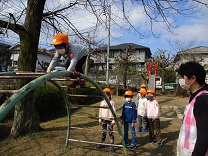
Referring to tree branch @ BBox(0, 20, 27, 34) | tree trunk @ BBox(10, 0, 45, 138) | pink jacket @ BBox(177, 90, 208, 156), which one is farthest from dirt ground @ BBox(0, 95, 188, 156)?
tree branch @ BBox(0, 20, 27, 34)

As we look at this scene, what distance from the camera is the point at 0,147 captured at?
4.45 m

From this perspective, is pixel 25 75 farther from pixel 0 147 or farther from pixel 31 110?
pixel 31 110

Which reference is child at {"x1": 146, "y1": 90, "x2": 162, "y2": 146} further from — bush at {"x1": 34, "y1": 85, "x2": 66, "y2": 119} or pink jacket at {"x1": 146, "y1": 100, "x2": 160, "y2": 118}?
bush at {"x1": 34, "y1": 85, "x2": 66, "y2": 119}

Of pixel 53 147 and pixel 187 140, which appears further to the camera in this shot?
pixel 53 147

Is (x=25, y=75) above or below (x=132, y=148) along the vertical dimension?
above

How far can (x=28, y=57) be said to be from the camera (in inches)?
205

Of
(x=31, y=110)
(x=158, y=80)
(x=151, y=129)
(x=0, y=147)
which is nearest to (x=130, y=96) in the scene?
(x=151, y=129)

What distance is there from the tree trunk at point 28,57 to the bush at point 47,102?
176cm

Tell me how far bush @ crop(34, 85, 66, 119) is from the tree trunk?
1.76 meters

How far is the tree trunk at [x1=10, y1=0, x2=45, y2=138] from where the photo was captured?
5.12 meters

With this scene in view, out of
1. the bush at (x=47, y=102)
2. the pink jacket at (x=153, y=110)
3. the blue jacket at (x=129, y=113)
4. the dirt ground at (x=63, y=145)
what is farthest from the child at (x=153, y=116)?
the bush at (x=47, y=102)

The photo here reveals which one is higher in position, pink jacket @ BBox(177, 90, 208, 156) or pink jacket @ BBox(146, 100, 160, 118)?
pink jacket @ BBox(177, 90, 208, 156)

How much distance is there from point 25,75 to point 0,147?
308cm

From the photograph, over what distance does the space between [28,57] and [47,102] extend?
280cm
